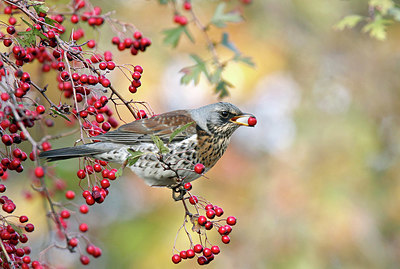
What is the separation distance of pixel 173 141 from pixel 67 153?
0.76m

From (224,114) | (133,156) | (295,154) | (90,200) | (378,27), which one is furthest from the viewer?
(295,154)

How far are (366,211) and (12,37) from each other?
162 inches

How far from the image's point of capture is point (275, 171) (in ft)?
18.1

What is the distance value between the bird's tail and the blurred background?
245cm

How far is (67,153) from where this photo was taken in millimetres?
2195

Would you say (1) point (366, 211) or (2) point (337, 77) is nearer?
(1) point (366, 211)

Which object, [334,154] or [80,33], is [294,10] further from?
[80,33]

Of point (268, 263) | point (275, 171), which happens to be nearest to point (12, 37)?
point (268, 263)

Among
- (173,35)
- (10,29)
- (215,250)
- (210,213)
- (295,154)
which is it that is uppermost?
(295,154)

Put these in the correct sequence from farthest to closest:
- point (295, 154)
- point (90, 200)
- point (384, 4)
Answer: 1. point (295, 154)
2. point (384, 4)
3. point (90, 200)

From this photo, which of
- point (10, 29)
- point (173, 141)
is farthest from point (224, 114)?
point (10, 29)

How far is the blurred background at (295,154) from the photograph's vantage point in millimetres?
4871

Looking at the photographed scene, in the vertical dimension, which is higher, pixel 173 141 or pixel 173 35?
pixel 173 35

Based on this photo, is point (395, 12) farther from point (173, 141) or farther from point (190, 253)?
point (190, 253)
